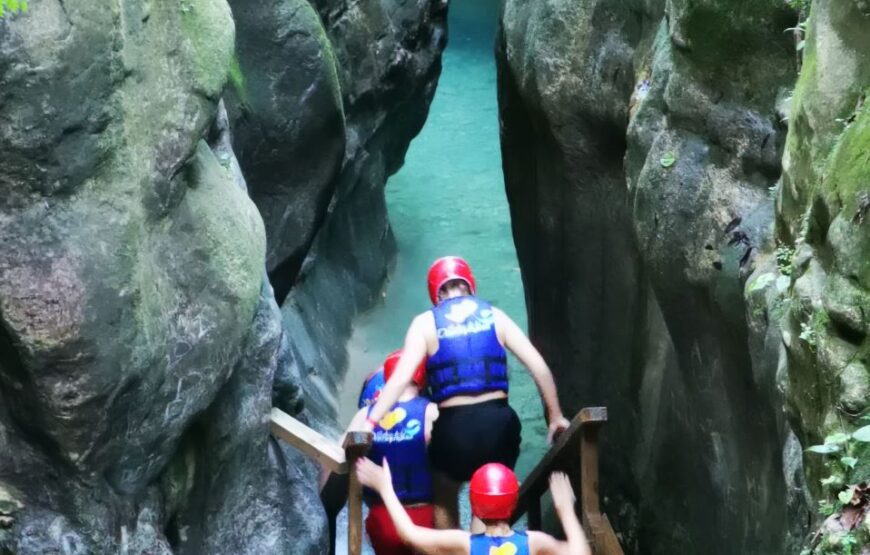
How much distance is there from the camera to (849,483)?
302 cm

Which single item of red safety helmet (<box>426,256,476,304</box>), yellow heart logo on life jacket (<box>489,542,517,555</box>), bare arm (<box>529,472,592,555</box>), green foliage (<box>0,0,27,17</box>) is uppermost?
green foliage (<box>0,0,27,17</box>)

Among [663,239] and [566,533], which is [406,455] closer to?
[566,533]

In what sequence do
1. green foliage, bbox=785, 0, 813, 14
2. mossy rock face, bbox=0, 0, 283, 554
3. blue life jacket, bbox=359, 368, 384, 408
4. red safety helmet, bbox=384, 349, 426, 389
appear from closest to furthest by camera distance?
mossy rock face, bbox=0, 0, 283, 554
green foliage, bbox=785, 0, 813, 14
red safety helmet, bbox=384, 349, 426, 389
blue life jacket, bbox=359, 368, 384, 408

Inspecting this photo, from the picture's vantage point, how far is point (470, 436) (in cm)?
600

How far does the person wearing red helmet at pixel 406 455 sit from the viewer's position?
605 cm

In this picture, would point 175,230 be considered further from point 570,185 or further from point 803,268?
point 570,185

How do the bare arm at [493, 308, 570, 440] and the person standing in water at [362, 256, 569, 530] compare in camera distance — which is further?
the bare arm at [493, 308, 570, 440]

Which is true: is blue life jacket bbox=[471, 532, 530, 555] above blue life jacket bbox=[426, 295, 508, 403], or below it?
below

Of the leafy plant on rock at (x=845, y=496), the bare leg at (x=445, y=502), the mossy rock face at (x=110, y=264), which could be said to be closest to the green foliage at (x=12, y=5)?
the mossy rock face at (x=110, y=264)

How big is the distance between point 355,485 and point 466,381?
769 mm

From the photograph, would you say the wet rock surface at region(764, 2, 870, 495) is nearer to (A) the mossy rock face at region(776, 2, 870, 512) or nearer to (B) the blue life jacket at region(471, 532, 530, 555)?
(A) the mossy rock face at region(776, 2, 870, 512)

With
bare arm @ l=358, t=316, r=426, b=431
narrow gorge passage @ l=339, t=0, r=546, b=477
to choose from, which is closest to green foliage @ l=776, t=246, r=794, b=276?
bare arm @ l=358, t=316, r=426, b=431

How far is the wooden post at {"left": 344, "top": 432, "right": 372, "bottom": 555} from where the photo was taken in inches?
219

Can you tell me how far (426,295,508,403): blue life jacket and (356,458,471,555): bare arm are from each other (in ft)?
1.75
